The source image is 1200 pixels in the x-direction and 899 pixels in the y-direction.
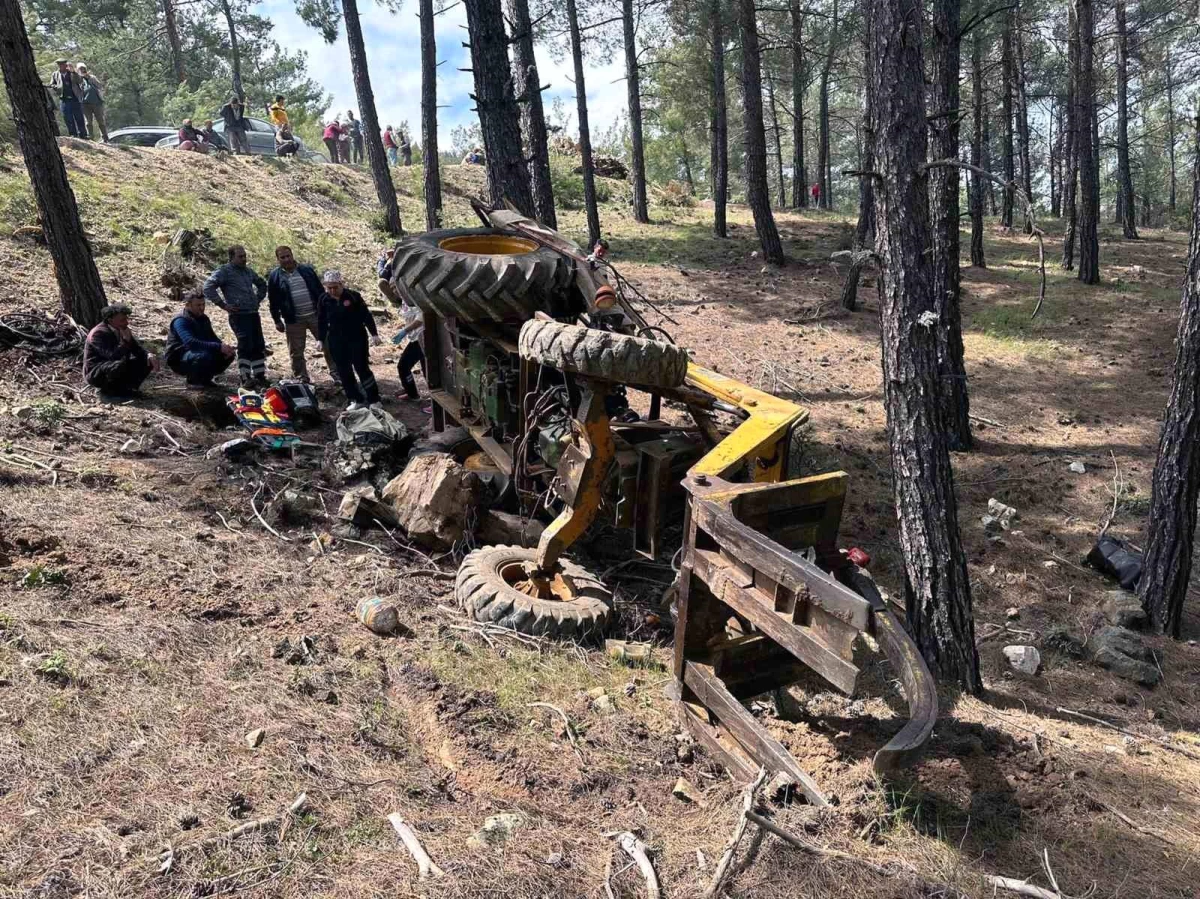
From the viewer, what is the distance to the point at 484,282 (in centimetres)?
553

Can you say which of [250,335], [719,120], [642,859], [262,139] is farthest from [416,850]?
[262,139]

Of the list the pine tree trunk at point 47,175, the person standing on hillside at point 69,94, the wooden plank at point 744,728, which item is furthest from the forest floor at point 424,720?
the person standing on hillside at point 69,94

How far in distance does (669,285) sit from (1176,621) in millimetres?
10343

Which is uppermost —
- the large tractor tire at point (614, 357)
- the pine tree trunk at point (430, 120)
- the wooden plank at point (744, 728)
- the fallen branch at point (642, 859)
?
the pine tree trunk at point (430, 120)

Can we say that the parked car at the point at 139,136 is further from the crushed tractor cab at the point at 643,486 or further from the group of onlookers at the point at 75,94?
the crushed tractor cab at the point at 643,486

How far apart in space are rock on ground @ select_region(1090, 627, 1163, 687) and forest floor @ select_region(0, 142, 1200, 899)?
0.11 m

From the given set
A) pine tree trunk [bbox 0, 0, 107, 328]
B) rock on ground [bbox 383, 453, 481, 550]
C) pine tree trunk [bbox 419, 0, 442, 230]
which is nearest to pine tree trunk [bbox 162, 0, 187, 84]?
pine tree trunk [bbox 419, 0, 442, 230]

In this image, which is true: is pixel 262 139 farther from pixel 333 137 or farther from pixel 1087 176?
pixel 1087 176

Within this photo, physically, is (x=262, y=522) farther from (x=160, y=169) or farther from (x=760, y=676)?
(x=160, y=169)

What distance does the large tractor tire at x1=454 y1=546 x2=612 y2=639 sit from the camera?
4.59m

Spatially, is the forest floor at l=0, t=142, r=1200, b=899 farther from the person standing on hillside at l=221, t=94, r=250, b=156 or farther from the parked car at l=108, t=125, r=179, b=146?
the parked car at l=108, t=125, r=179, b=146

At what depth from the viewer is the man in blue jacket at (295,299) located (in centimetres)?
792

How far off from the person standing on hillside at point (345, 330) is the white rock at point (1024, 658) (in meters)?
5.79

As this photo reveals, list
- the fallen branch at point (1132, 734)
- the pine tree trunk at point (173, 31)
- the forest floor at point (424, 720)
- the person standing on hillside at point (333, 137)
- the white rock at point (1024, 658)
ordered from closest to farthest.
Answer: the forest floor at point (424, 720) < the fallen branch at point (1132, 734) < the white rock at point (1024, 658) < the person standing on hillside at point (333, 137) < the pine tree trunk at point (173, 31)
